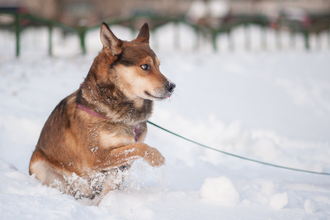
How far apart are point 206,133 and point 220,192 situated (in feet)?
10.0

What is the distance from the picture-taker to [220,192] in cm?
276

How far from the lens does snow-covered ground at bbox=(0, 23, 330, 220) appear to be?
101 inches

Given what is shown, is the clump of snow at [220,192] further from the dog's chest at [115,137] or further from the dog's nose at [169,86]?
the dog's nose at [169,86]

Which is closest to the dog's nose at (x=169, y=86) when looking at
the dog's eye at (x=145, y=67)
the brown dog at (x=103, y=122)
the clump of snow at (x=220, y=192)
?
the brown dog at (x=103, y=122)

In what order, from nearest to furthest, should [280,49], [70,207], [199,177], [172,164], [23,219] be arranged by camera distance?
1. [23,219]
2. [70,207]
3. [199,177]
4. [172,164]
5. [280,49]

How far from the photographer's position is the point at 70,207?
2.19m

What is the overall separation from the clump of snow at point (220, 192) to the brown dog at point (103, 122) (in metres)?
0.56

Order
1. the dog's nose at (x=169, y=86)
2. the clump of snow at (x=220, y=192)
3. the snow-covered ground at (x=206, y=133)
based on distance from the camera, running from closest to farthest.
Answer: the snow-covered ground at (x=206, y=133) < the clump of snow at (x=220, y=192) < the dog's nose at (x=169, y=86)

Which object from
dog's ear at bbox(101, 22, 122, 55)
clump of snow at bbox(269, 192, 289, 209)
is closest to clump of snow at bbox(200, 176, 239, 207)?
clump of snow at bbox(269, 192, 289, 209)

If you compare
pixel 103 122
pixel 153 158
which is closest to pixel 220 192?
pixel 153 158

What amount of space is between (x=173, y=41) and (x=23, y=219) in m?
12.2

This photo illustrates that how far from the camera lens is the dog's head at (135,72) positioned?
2836mm

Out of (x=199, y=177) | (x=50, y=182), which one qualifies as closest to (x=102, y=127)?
(x=50, y=182)

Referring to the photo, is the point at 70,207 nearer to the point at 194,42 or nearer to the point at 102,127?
the point at 102,127
